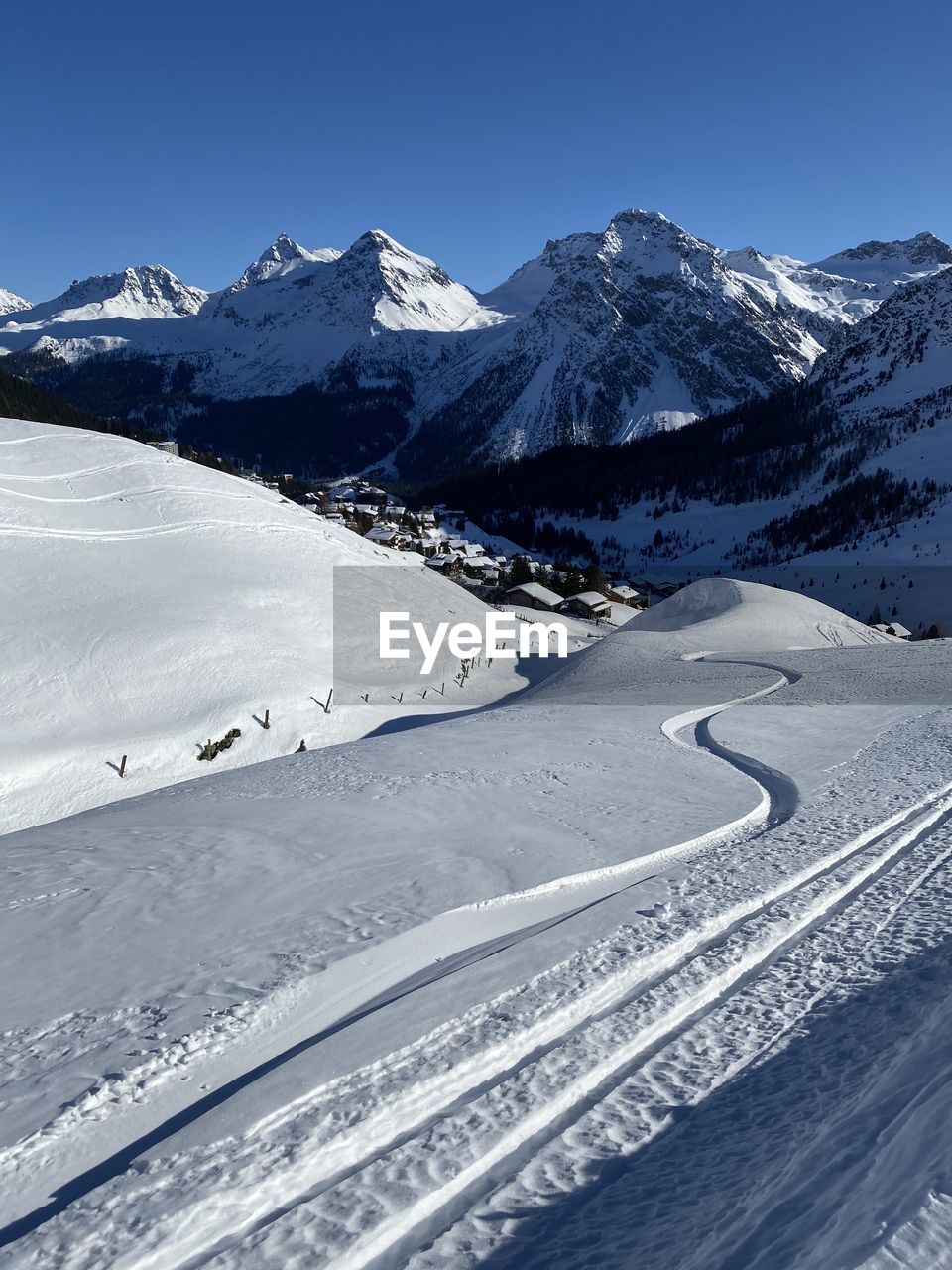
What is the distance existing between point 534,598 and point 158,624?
45.2 m

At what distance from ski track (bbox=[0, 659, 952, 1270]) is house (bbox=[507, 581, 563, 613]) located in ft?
207

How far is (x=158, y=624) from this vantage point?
2803 centimetres

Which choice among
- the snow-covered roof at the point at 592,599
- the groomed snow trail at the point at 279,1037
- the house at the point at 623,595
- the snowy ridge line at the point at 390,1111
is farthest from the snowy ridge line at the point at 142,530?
the house at the point at 623,595

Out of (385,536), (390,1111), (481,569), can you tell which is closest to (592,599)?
(481,569)

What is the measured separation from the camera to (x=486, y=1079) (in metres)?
4.56

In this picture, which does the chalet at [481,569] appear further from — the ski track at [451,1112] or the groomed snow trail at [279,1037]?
the ski track at [451,1112]

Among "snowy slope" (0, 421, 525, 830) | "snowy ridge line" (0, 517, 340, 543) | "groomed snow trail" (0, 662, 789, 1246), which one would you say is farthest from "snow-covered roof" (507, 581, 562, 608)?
"groomed snow trail" (0, 662, 789, 1246)

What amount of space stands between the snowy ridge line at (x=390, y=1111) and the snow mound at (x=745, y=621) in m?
30.6

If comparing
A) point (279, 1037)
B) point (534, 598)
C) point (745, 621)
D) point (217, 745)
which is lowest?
point (217, 745)

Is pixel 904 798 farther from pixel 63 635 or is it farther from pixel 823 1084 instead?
pixel 63 635

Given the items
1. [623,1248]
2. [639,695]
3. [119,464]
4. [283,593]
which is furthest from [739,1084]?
[119,464]

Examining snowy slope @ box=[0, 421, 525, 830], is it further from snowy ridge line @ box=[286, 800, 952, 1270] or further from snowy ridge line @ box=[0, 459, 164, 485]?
snowy ridge line @ box=[286, 800, 952, 1270]

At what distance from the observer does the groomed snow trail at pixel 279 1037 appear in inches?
156

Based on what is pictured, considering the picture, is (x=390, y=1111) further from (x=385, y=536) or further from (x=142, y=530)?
(x=385, y=536)
